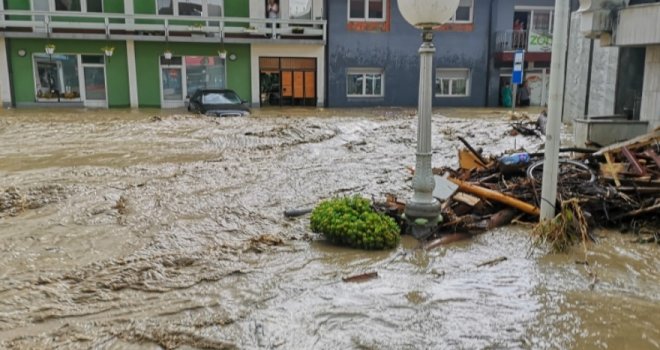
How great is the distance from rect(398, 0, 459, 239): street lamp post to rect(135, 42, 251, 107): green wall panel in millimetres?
20246

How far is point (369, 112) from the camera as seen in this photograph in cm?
2427

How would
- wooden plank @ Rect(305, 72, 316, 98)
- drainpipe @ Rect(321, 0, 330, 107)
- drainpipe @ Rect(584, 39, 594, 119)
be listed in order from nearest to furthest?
drainpipe @ Rect(584, 39, 594, 119) → drainpipe @ Rect(321, 0, 330, 107) → wooden plank @ Rect(305, 72, 316, 98)

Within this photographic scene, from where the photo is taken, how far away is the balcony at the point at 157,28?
2306 cm

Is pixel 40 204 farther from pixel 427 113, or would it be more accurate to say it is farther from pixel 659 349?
pixel 659 349

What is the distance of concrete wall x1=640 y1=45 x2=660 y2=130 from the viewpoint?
36.1 ft

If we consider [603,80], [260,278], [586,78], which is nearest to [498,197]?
[260,278]

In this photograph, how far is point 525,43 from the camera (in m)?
27.2

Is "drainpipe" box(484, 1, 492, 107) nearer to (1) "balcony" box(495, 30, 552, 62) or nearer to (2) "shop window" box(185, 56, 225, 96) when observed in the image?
(1) "balcony" box(495, 30, 552, 62)

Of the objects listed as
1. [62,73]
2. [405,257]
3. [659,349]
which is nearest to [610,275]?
[659,349]

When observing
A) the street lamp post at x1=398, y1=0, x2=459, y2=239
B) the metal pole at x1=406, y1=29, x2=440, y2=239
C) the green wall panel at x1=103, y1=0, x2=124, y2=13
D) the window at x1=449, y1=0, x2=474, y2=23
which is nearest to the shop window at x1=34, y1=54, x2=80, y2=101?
the green wall panel at x1=103, y1=0, x2=124, y2=13

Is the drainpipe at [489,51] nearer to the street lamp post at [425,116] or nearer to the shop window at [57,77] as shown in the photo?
the shop window at [57,77]

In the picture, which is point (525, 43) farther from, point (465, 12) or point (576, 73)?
point (576, 73)

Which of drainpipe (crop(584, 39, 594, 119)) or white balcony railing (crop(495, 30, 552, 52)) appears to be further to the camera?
white balcony railing (crop(495, 30, 552, 52))

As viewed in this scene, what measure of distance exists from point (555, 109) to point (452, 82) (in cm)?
2220
